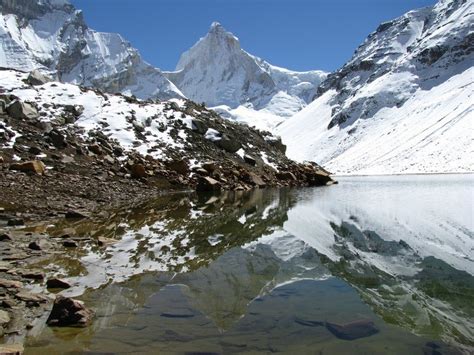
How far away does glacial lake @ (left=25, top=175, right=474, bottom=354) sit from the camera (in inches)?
301

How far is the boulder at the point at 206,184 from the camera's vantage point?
4416 centimetres

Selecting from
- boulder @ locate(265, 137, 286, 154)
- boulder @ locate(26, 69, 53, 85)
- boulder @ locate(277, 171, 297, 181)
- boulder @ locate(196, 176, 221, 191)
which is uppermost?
boulder @ locate(26, 69, 53, 85)

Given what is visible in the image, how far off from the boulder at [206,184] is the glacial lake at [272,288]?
75.1 ft

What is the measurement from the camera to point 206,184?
44469 millimetres

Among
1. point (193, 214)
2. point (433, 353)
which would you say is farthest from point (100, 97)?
point (433, 353)

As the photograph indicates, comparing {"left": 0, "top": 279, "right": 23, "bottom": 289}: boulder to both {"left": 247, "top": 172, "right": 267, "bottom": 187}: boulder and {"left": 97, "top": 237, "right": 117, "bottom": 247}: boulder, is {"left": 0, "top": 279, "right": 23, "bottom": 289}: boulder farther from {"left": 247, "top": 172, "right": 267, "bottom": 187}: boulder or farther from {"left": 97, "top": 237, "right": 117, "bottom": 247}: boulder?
{"left": 247, "top": 172, "right": 267, "bottom": 187}: boulder

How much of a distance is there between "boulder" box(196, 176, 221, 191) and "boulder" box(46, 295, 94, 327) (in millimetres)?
35440

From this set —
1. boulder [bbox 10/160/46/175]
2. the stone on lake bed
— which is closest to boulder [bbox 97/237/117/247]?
the stone on lake bed

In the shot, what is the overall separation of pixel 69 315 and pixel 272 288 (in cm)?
464

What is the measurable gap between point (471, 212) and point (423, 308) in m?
16.7

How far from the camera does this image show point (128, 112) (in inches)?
2116

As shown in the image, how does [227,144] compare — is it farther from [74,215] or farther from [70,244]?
[70,244]

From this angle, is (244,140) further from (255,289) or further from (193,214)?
(255,289)

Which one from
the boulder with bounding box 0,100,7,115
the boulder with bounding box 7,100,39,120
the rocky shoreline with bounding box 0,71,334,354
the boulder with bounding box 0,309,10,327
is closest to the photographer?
the boulder with bounding box 0,309,10,327
